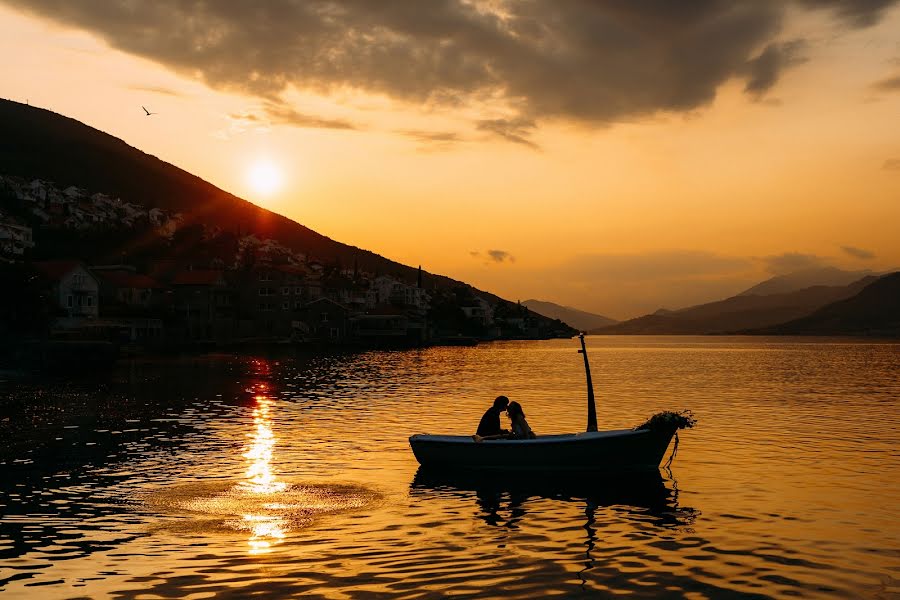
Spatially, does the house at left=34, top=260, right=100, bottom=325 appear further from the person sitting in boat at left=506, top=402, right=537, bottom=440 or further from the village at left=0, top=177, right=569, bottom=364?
the person sitting in boat at left=506, top=402, right=537, bottom=440

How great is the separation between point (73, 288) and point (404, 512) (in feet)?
382

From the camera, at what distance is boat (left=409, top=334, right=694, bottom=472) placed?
27.9 m

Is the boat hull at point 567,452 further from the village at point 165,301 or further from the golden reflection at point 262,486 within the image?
the village at point 165,301

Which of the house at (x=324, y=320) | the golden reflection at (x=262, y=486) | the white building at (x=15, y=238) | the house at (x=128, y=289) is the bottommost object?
the golden reflection at (x=262, y=486)

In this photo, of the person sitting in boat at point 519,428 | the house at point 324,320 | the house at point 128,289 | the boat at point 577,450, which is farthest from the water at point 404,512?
the house at point 324,320

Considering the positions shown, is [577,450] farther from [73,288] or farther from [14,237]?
[14,237]

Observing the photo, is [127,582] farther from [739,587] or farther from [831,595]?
[831,595]

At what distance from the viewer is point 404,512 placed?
23391 mm

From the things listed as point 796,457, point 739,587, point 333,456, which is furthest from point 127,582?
point 796,457

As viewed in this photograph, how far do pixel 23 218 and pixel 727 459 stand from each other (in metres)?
187

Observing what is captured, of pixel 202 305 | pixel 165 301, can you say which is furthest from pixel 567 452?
pixel 165 301

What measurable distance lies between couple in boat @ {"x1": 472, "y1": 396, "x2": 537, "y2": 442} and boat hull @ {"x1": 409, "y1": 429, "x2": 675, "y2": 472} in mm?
735

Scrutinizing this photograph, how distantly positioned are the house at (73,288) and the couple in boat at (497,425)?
106 m

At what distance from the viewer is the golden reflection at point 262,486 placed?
1991 centimetres
